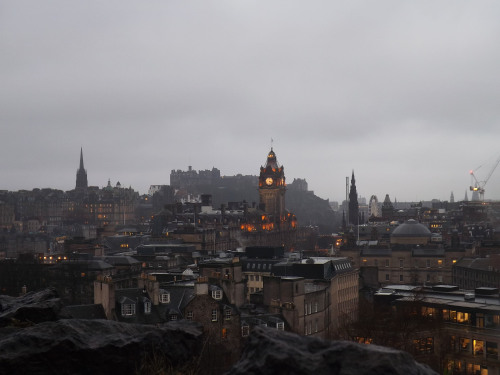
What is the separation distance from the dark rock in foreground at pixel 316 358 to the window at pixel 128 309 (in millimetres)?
35212

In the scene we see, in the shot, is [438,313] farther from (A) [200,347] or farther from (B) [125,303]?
(A) [200,347]

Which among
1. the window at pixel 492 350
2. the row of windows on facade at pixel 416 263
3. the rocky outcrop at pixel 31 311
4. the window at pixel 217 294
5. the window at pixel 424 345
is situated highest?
the rocky outcrop at pixel 31 311

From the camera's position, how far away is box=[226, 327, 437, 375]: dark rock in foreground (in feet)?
32.8

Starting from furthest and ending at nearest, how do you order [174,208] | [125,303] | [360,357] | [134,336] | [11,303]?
[174,208] → [125,303] → [11,303] → [134,336] → [360,357]

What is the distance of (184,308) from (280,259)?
41.0 meters

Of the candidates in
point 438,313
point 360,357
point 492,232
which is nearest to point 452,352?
point 438,313

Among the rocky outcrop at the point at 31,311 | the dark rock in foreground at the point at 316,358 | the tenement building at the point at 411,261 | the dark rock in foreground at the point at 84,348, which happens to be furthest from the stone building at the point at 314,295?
the dark rock in foreground at the point at 316,358

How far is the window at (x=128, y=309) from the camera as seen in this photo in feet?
147

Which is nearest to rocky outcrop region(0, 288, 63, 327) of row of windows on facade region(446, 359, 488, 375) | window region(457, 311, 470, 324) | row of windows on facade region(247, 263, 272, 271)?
row of windows on facade region(446, 359, 488, 375)

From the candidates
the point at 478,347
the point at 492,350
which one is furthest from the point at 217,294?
the point at 492,350

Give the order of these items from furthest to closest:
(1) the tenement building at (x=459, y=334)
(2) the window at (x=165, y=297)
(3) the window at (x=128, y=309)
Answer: (1) the tenement building at (x=459, y=334), (2) the window at (x=165, y=297), (3) the window at (x=128, y=309)

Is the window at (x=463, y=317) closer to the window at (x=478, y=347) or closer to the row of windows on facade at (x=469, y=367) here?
the window at (x=478, y=347)

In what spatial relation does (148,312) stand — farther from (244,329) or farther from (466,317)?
(466,317)

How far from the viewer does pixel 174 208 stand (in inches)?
7244
